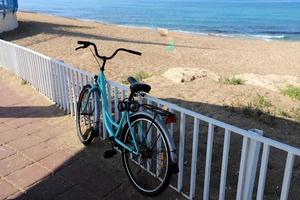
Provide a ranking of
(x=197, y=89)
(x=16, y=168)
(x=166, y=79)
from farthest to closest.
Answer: (x=166, y=79) → (x=197, y=89) → (x=16, y=168)

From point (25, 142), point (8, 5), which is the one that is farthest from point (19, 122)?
point (8, 5)

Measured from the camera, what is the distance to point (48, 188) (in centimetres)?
390

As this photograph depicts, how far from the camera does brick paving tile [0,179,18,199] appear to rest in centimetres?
381

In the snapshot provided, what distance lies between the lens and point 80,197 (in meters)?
3.74

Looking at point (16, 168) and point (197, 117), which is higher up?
point (197, 117)

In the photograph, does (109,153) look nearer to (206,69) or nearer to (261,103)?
(261,103)

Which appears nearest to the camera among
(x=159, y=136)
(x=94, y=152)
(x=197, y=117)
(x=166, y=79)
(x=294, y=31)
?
(x=197, y=117)

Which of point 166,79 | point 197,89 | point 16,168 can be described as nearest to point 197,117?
point 16,168

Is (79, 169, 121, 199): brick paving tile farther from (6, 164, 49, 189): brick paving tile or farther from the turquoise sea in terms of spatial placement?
the turquoise sea

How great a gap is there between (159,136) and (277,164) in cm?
177

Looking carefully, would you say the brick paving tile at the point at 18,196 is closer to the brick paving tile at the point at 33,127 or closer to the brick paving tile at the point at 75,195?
the brick paving tile at the point at 75,195

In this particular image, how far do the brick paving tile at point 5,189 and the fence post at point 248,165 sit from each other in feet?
7.47

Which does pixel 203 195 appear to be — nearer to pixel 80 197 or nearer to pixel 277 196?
pixel 277 196

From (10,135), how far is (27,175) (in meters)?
1.36
